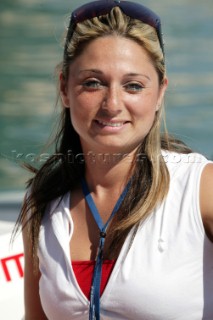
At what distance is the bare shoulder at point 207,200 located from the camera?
5.29ft

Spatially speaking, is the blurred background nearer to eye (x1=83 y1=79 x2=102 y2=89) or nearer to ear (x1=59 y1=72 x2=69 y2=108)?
ear (x1=59 y1=72 x2=69 y2=108)

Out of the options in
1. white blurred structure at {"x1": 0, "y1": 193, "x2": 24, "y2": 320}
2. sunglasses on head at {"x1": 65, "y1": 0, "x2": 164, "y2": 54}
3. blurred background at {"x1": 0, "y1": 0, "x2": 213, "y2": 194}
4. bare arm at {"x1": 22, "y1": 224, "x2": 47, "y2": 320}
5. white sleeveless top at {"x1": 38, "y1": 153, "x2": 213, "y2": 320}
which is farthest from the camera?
blurred background at {"x1": 0, "y1": 0, "x2": 213, "y2": 194}

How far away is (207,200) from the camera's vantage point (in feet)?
5.33

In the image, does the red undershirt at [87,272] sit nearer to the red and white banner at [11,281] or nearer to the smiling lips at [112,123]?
the smiling lips at [112,123]

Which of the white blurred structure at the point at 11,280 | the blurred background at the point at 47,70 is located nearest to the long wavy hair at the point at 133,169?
the white blurred structure at the point at 11,280

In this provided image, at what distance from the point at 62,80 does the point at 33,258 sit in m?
0.46

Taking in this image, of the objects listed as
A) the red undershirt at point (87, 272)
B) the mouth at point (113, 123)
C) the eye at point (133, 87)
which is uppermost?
the eye at point (133, 87)

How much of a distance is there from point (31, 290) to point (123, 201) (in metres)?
0.39

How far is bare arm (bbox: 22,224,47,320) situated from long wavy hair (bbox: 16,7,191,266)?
2.3 inches

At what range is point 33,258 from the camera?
1.86m

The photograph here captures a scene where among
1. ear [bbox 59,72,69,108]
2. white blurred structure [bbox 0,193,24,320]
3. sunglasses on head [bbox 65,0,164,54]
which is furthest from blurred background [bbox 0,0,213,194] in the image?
sunglasses on head [bbox 65,0,164,54]

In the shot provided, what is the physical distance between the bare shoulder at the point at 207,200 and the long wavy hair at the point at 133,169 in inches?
3.6

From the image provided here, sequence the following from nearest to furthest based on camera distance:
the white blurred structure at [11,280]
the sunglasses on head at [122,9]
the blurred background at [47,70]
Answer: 1. the sunglasses on head at [122,9]
2. the white blurred structure at [11,280]
3. the blurred background at [47,70]

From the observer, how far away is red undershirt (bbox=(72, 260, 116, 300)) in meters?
1.66
